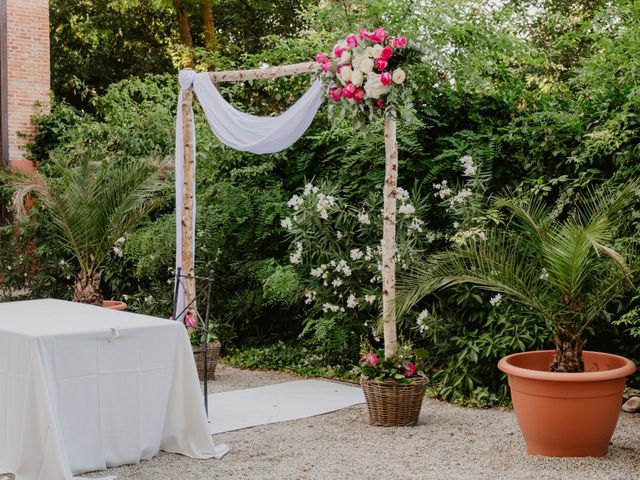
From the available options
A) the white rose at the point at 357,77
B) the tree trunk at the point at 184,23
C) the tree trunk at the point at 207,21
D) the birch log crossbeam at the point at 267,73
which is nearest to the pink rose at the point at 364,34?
the white rose at the point at 357,77

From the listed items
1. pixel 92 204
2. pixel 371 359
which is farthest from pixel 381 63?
pixel 92 204

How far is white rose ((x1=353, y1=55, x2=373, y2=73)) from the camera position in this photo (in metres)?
5.88

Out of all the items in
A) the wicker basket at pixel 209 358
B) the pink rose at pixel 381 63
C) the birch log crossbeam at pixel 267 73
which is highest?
the birch log crossbeam at pixel 267 73

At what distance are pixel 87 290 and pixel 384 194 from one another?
3715mm

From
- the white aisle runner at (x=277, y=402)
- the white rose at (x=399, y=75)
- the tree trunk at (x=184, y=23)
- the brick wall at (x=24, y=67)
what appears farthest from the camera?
the tree trunk at (x=184, y=23)

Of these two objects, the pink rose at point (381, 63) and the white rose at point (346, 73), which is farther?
the white rose at point (346, 73)

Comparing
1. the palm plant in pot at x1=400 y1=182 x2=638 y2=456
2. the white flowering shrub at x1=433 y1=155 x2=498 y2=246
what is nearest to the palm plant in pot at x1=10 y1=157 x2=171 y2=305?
the white flowering shrub at x1=433 y1=155 x2=498 y2=246

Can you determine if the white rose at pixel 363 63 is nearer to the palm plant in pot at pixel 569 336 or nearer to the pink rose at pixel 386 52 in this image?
the pink rose at pixel 386 52

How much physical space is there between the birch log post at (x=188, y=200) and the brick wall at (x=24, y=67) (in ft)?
20.8

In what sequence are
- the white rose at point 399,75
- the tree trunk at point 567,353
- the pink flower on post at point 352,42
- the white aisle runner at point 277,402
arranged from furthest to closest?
1. the white aisle runner at point 277,402
2. the pink flower on post at point 352,42
3. the white rose at point 399,75
4. the tree trunk at point 567,353

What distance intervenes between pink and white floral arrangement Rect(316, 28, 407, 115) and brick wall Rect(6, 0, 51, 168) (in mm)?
8591

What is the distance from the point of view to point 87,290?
8.45 m

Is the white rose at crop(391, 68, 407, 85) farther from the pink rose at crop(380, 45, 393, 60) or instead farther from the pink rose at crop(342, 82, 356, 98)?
the pink rose at crop(342, 82, 356, 98)

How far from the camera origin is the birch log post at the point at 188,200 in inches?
309
